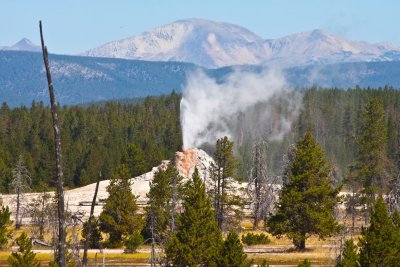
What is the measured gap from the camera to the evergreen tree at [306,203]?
63.0 meters

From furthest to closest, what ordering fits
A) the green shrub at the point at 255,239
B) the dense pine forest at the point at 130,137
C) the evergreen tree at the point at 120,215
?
the dense pine forest at the point at 130,137
the evergreen tree at the point at 120,215
the green shrub at the point at 255,239

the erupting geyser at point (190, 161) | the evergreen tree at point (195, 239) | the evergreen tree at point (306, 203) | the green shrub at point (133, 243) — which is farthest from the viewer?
the erupting geyser at point (190, 161)

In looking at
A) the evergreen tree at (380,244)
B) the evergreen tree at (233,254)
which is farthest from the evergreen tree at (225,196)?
the evergreen tree at (233,254)

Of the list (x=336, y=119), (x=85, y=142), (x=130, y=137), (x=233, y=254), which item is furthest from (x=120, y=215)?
(x=336, y=119)

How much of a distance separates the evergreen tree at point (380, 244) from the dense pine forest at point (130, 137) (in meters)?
77.2

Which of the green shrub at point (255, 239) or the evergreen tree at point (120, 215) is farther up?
the evergreen tree at point (120, 215)

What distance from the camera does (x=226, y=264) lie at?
1556 inches

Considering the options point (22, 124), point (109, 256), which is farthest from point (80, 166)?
point (109, 256)

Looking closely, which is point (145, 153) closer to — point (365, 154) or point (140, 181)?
point (140, 181)

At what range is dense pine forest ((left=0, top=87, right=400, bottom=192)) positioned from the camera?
13438cm

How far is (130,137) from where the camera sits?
175 metres

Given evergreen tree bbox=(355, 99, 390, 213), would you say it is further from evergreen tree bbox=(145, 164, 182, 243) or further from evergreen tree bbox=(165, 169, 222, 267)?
evergreen tree bbox=(165, 169, 222, 267)

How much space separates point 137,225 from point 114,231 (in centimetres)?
213

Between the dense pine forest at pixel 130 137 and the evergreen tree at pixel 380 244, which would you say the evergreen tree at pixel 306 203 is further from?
the dense pine forest at pixel 130 137
